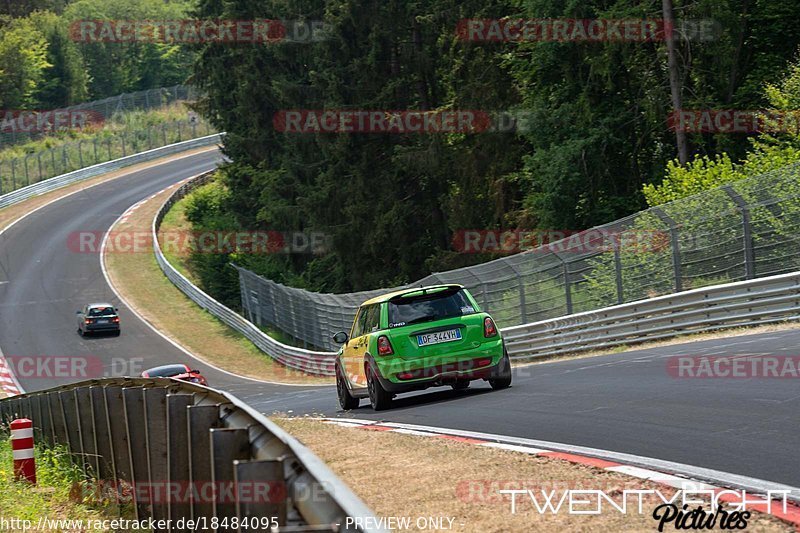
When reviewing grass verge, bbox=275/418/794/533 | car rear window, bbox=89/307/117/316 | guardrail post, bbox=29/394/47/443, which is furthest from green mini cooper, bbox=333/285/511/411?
car rear window, bbox=89/307/117/316

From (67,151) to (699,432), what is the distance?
9156cm

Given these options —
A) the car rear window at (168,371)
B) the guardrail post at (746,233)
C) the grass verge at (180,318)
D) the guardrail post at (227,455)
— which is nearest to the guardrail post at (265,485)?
the guardrail post at (227,455)

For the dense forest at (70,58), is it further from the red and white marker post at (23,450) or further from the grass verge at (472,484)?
the grass verge at (472,484)

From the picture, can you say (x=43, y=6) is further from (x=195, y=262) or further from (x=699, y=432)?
(x=699, y=432)

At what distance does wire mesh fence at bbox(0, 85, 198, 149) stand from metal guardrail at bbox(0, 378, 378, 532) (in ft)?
301

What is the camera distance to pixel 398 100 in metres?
49.5

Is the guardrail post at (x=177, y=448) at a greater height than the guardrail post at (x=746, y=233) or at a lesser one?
lesser

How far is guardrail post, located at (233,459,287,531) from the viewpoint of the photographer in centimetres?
480

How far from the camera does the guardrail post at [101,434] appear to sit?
36.1 ft

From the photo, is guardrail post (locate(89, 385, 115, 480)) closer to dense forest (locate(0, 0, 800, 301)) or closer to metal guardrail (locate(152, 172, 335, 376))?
dense forest (locate(0, 0, 800, 301))

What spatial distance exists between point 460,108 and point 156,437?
37.6m

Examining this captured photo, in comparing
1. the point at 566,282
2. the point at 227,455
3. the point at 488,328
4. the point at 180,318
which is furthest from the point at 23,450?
the point at 180,318

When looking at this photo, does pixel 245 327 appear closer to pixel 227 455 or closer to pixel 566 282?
pixel 566 282

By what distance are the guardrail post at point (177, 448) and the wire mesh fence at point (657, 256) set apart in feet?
48.6
